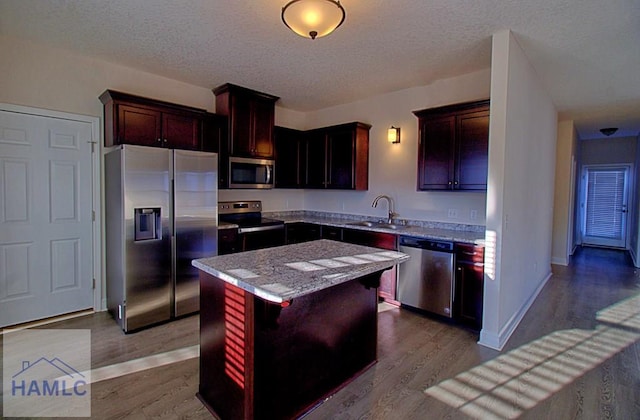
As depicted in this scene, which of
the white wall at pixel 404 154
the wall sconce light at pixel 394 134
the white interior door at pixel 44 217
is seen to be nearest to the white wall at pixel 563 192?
the white wall at pixel 404 154

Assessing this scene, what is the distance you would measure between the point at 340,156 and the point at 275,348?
3.37 meters

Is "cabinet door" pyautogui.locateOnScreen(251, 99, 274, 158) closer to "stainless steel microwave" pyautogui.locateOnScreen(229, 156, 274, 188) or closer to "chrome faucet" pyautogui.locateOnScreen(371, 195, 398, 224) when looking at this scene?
"stainless steel microwave" pyautogui.locateOnScreen(229, 156, 274, 188)

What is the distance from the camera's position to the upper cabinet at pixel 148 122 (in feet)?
10.7

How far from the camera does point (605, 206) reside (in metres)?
7.95

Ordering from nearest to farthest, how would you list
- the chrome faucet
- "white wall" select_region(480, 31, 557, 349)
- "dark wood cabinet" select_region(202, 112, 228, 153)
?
"white wall" select_region(480, 31, 557, 349) < "dark wood cabinet" select_region(202, 112, 228, 153) < the chrome faucet

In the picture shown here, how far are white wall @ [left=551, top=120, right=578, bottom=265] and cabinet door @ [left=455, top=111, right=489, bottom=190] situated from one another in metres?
3.74

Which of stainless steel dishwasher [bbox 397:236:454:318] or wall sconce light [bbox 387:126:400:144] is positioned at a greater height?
wall sconce light [bbox 387:126:400:144]

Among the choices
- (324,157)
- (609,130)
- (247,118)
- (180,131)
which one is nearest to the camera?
(180,131)

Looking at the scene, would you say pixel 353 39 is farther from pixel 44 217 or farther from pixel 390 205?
pixel 44 217

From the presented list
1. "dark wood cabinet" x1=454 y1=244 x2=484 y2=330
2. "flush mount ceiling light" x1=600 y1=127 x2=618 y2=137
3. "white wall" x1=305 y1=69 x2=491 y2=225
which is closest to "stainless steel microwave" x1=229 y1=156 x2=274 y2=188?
"white wall" x1=305 y1=69 x2=491 y2=225

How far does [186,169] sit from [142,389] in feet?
6.73

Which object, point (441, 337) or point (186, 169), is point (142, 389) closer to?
point (186, 169)

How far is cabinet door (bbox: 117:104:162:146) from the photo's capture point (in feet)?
10.8

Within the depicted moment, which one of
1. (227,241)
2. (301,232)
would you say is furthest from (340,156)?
(227,241)
